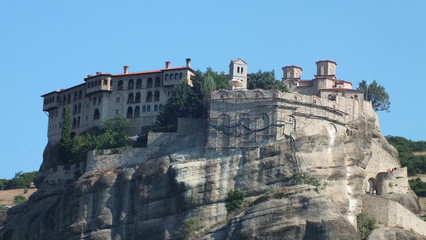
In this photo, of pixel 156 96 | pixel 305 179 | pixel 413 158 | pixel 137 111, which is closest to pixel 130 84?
pixel 137 111

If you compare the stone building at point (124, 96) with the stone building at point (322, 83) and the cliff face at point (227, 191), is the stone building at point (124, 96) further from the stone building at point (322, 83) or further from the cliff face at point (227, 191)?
the cliff face at point (227, 191)

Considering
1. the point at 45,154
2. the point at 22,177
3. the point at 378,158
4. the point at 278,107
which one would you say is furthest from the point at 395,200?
the point at 22,177

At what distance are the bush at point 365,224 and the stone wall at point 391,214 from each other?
1.72 ft

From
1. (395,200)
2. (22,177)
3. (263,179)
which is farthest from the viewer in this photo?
(22,177)

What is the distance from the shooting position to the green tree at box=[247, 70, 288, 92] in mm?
90562

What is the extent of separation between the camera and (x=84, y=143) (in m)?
93.7

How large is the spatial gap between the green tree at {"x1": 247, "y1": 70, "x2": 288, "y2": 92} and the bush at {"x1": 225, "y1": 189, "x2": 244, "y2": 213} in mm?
14757

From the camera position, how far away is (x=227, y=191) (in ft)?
256

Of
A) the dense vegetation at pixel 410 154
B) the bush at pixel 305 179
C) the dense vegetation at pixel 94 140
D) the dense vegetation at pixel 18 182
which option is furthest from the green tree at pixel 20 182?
the bush at pixel 305 179

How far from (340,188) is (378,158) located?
11.0m

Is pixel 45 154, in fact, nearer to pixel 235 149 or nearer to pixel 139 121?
pixel 139 121

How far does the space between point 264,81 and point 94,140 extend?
602 inches

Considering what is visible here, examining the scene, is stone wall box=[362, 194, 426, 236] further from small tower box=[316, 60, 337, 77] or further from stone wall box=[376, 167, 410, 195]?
small tower box=[316, 60, 337, 77]

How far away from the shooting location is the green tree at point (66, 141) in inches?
3752
